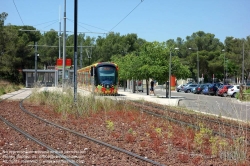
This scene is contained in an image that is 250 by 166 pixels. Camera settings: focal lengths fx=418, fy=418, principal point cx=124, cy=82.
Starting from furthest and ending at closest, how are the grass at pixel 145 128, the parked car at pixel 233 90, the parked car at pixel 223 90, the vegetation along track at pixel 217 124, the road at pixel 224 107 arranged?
the parked car at pixel 223 90 < the parked car at pixel 233 90 < the road at pixel 224 107 < the vegetation along track at pixel 217 124 < the grass at pixel 145 128

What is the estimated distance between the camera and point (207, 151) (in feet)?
32.1

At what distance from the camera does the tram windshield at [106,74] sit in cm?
3875

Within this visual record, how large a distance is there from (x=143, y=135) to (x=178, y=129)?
185cm

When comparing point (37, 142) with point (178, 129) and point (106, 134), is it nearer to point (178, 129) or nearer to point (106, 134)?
point (106, 134)

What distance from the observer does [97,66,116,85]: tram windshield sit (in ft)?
127

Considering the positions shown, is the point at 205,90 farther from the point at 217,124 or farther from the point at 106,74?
the point at 217,124

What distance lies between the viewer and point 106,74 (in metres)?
39.0

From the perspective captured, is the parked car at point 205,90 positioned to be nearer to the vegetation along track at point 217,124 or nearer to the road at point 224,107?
the road at point 224,107

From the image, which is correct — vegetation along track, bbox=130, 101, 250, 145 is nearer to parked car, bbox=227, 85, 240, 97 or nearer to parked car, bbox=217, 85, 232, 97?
parked car, bbox=227, 85, 240, 97

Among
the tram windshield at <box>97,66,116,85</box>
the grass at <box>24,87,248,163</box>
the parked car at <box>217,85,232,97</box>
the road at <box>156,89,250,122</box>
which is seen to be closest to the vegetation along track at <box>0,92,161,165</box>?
the grass at <box>24,87,248,163</box>

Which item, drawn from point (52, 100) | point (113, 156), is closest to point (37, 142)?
point (113, 156)

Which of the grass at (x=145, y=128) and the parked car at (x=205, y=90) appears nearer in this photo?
the grass at (x=145, y=128)

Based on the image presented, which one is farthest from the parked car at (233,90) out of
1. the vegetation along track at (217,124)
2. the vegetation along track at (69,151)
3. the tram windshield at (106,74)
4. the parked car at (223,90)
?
the vegetation along track at (69,151)

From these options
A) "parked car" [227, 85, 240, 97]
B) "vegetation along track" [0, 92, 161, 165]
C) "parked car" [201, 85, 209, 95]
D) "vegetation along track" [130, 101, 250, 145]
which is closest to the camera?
"vegetation along track" [0, 92, 161, 165]
